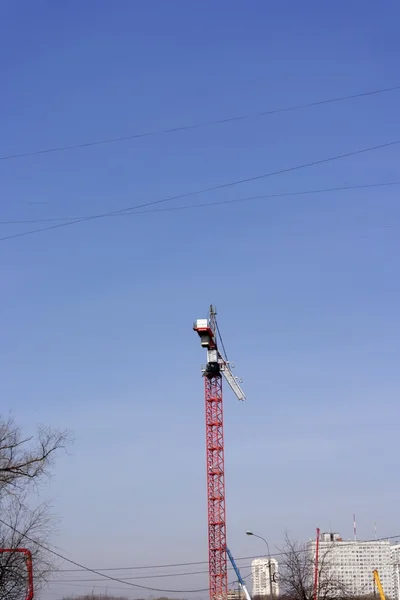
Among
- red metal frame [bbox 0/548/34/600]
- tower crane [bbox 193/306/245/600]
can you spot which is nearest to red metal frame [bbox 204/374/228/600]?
tower crane [bbox 193/306/245/600]

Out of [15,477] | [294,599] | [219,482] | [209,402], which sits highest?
[209,402]

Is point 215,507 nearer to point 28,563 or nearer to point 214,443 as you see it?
point 214,443

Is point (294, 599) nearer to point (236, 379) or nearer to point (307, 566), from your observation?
point (307, 566)

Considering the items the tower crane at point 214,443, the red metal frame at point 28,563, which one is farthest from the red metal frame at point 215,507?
the red metal frame at point 28,563

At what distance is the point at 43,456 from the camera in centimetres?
3284

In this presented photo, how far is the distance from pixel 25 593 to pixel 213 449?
8409cm

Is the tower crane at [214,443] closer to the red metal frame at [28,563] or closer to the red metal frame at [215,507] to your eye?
the red metal frame at [215,507]

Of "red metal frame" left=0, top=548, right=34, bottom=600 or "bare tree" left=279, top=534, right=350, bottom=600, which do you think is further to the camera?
"bare tree" left=279, top=534, right=350, bottom=600

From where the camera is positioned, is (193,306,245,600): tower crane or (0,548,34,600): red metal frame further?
(193,306,245,600): tower crane

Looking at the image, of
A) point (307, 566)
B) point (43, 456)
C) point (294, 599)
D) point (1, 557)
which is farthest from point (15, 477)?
point (307, 566)

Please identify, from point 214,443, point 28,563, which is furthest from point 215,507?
point 28,563

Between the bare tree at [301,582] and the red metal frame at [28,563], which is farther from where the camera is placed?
the bare tree at [301,582]

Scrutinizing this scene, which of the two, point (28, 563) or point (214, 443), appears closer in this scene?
point (28, 563)

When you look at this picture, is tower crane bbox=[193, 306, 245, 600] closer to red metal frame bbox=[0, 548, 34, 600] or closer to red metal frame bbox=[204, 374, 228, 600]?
red metal frame bbox=[204, 374, 228, 600]
